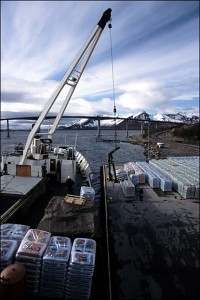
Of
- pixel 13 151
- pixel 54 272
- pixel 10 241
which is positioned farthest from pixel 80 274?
pixel 13 151

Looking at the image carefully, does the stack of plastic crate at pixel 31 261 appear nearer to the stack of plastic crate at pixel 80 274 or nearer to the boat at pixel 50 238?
the boat at pixel 50 238

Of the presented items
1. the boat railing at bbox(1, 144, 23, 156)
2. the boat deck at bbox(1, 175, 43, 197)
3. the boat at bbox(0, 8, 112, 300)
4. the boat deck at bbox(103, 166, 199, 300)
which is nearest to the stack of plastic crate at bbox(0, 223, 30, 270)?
the boat at bbox(0, 8, 112, 300)

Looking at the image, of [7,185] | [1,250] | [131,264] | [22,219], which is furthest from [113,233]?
Answer: [7,185]

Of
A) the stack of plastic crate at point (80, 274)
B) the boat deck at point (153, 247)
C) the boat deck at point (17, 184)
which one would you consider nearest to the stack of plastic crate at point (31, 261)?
the stack of plastic crate at point (80, 274)

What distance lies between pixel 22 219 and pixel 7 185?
366 cm

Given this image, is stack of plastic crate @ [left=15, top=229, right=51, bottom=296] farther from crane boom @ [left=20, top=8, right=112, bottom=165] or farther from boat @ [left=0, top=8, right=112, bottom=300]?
crane boom @ [left=20, top=8, right=112, bottom=165]

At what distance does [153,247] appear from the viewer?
9.46m

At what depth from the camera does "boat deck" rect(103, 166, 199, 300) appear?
748 cm

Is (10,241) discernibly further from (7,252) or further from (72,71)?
(72,71)

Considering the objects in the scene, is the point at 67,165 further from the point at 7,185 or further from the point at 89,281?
the point at 89,281

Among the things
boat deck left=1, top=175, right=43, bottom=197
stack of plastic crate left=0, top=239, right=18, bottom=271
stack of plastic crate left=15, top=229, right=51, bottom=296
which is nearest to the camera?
stack of plastic crate left=0, top=239, right=18, bottom=271

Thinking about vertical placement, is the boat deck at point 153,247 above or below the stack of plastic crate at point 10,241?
below

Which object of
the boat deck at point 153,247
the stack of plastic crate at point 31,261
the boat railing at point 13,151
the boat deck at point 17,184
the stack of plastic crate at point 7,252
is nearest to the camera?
the stack of plastic crate at point 7,252

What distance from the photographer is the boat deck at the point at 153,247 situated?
7480mm
